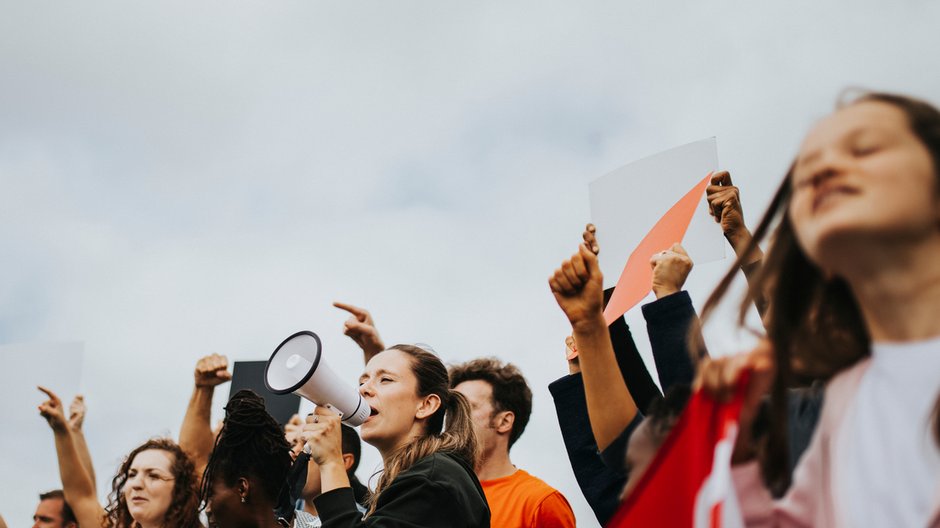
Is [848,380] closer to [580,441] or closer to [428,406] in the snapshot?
[580,441]

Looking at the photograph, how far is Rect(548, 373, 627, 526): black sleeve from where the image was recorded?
9.28 feet

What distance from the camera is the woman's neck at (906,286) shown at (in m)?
1.28

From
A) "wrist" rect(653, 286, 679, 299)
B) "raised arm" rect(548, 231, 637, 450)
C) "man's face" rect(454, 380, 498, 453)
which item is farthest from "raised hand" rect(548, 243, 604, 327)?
"man's face" rect(454, 380, 498, 453)

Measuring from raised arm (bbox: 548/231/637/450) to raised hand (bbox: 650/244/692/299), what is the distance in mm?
387

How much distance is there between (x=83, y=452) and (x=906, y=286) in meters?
5.18

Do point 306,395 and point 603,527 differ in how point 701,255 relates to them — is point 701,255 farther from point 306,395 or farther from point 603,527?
point 306,395

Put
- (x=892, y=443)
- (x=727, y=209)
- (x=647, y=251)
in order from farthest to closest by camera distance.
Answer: (x=727, y=209), (x=647, y=251), (x=892, y=443)

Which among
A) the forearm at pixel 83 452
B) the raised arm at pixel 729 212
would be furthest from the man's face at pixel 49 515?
the raised arm at pixel 729 212

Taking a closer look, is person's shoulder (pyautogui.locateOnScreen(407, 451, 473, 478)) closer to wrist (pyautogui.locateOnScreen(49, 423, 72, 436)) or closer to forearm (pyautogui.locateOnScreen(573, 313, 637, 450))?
forearm (pyautogui.locateOnScreen(573, 313, 637, 450))

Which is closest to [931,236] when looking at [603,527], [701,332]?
[701,332]

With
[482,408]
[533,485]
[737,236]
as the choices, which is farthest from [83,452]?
[737,236]

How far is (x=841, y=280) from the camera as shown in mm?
1467

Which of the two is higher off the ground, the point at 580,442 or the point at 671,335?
the point at 671,335

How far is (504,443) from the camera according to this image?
16.0 ft
